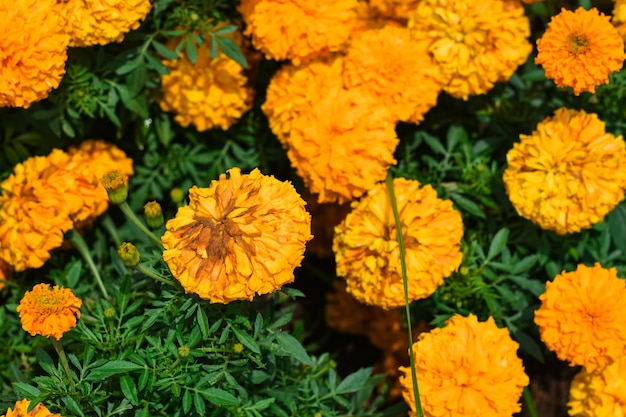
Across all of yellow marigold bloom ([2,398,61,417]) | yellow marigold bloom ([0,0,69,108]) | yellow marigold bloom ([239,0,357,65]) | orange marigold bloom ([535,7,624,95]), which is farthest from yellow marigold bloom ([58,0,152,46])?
orange marigold bloom ([535,7,624,95])

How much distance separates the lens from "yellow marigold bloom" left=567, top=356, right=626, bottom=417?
2.47 meters

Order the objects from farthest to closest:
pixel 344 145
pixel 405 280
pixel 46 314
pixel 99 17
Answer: pixel 344 145
pixel 99 17
pixel 405 280
pixel 46 314

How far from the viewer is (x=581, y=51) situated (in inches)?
92.2

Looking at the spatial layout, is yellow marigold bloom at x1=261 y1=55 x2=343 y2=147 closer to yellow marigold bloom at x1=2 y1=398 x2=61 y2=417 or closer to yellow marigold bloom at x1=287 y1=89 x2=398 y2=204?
yellow marigold bloom at x1=287 y1=89 x2=398 y2=204

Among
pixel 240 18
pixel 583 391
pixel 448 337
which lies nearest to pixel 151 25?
pixel 240 18

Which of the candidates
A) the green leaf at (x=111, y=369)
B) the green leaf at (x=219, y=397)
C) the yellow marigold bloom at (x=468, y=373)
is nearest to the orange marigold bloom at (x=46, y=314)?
the green leaf at (x=111, y=369)

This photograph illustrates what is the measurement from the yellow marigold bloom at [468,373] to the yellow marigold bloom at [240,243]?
1.93ft

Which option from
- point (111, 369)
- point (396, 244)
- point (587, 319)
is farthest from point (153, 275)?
point (587, 319)

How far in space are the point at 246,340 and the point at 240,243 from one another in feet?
1.03

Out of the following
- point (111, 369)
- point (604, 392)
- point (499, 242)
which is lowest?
point (604, 392)

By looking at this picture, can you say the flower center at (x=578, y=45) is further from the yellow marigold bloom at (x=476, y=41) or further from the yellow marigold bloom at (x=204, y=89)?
the yellow marigold bloom at (x=204, y=89)

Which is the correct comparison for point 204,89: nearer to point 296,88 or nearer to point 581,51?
point 296,88

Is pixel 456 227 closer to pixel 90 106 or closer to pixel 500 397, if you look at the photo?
pixel 500 397

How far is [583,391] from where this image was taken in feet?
8.43
